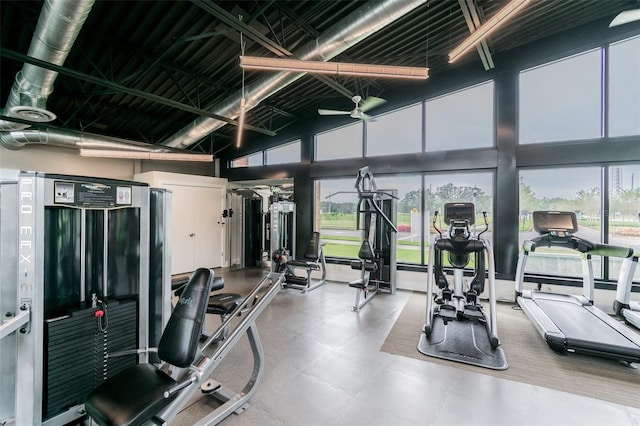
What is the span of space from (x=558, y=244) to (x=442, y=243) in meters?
1.91

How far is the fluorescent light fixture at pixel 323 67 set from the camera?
2.92 m

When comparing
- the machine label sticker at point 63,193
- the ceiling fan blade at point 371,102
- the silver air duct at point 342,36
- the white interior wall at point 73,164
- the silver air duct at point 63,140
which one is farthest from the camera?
the white interior wall at point 73,164

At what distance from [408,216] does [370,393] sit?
4.17 m

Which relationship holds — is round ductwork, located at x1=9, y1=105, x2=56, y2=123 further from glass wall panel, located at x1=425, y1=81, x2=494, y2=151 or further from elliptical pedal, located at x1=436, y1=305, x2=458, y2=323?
glass wall panel, located at x1=425, y1=81, x2=494, y2=151

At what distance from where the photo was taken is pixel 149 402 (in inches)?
59.4

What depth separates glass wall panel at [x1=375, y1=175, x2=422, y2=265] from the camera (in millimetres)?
5859

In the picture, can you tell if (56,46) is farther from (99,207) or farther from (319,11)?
(319,11)

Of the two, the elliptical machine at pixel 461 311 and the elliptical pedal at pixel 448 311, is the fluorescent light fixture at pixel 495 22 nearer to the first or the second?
the elliptical machine at pixel 461 311

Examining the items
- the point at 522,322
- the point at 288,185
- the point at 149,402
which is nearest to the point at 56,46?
the point at 149,402

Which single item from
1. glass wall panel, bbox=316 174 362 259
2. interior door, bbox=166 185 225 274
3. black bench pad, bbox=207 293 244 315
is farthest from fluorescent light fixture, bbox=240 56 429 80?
interior door, bbox=166 185 225 274

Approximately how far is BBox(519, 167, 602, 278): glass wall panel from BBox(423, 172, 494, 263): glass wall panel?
51 cm

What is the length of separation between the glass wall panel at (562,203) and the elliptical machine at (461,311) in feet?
6.01

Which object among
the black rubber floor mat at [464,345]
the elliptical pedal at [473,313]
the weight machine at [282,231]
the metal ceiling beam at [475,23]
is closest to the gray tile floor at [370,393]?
the black rubber floor mat at [464,345]

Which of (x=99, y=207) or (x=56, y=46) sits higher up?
(x=56, y=46)
